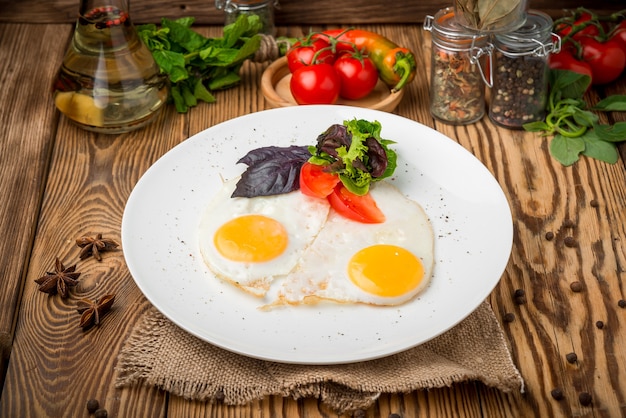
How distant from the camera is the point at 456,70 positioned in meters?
3.60

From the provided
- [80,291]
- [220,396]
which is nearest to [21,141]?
[80,291]

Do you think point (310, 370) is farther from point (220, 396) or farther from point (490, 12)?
point (490, 12)

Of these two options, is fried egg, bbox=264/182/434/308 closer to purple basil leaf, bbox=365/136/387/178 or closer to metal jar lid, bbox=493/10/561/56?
purple basil leaf, bbox=365/136/387/178

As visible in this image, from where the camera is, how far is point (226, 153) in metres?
3.28

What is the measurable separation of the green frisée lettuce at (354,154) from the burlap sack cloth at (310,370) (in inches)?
25.6

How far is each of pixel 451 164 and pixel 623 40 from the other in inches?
59.9

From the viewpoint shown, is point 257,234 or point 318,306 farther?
point 257,234

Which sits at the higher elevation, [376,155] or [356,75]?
[376,155]

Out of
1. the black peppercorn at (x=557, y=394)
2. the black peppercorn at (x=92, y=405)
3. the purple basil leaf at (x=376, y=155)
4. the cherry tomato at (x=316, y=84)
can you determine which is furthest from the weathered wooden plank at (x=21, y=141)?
the black peppercorn at (x=557, y=394)

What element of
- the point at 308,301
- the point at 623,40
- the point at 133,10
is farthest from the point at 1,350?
the point at 623,40

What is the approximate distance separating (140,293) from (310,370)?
0.78 m

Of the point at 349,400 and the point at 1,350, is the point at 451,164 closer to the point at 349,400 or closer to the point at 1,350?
the point at 349,400

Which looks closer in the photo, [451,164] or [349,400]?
[349,400]

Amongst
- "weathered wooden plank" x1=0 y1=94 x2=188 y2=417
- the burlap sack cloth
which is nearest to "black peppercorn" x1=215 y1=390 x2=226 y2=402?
the burlap sack cloth
